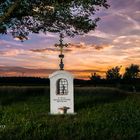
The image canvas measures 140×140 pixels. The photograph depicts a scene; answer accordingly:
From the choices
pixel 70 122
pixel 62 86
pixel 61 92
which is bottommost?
pixel 70 122

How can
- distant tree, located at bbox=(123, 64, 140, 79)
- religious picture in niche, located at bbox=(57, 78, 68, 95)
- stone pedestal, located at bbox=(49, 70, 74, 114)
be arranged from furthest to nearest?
distant tree, located at bbox=(123, 64, 140, 79), religious picture in niche, located at bbox=(57, 78, 68, 95), stone pedestal, located at bbox=(49, 70, 74, 114)

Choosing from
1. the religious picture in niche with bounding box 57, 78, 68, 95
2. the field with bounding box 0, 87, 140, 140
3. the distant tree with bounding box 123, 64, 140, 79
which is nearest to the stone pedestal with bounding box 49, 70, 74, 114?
the religious picture in niche with bounding box 57, 78, 68, 95

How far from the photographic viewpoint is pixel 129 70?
109375 mm

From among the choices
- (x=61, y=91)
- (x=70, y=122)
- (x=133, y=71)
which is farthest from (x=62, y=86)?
(x=133, y=71)

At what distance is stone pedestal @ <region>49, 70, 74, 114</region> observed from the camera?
31.1 m

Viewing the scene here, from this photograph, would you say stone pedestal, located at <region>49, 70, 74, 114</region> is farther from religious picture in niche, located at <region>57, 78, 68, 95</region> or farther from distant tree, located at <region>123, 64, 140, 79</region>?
distant tree, located at <region>123, 64, 140, 79</region>

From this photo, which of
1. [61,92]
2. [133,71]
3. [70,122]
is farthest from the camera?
[133,71]

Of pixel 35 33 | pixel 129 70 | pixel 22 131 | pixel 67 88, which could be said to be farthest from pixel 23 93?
pixel 129 70

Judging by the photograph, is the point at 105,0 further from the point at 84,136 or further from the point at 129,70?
the point at 129,70

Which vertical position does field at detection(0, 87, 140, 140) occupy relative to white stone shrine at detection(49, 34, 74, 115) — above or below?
below

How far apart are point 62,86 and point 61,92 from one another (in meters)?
0.35

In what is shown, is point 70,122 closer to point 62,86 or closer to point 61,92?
point 61,92

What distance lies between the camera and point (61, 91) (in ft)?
103

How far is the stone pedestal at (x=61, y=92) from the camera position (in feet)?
102
